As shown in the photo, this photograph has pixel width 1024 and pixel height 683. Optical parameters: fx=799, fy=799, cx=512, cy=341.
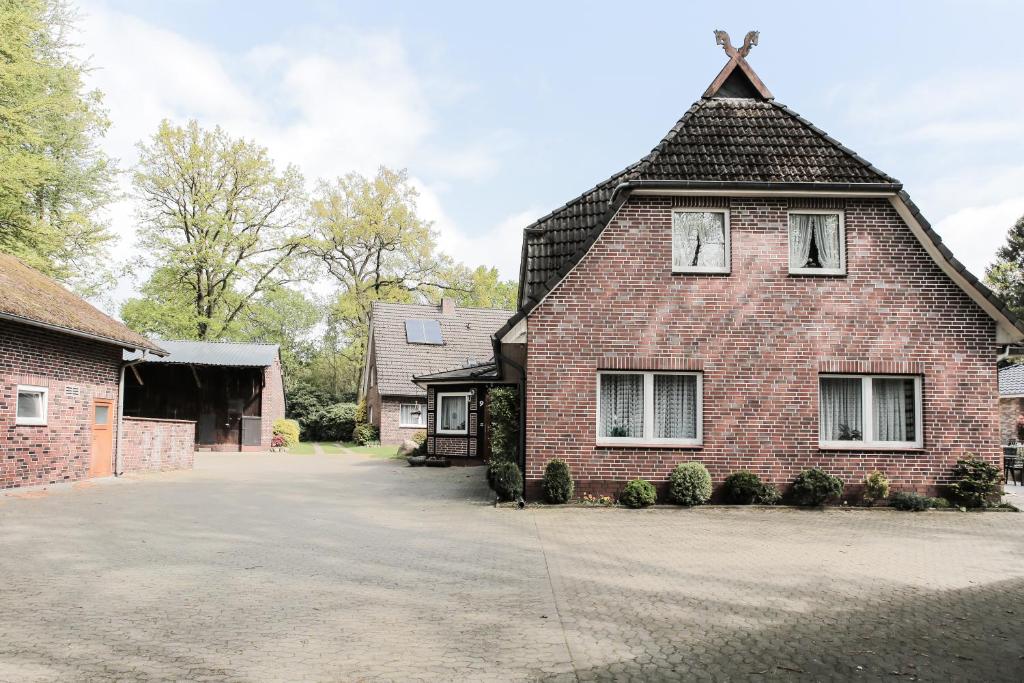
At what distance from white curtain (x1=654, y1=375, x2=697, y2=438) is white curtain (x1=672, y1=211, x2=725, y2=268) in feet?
7.02

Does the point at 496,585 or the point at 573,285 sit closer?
the point at 496,585

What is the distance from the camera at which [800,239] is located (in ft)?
48.3

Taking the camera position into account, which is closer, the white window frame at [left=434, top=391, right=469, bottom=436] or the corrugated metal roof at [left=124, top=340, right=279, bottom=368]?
the white window frame at [left=434, top=391, right=469, bottom=436]

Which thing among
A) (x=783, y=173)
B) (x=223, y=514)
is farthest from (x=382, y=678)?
(x=783, y=173)

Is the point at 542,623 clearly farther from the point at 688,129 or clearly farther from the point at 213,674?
the point at 688,129

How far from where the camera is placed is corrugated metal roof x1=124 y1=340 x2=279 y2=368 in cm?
3366

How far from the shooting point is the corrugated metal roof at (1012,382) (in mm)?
33884

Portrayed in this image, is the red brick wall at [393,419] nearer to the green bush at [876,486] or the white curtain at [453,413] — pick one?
the white curtain at [453,413]

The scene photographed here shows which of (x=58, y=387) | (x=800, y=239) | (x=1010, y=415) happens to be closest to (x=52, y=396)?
(x=58, y=387)

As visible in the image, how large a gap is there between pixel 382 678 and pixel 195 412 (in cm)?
3285

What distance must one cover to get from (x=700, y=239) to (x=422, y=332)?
83.2 ft

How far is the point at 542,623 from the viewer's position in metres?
6.40

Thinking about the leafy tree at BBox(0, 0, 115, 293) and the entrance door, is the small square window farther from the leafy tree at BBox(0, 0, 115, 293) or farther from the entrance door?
the leafy tree at BBox(0, 0, 115, 293)

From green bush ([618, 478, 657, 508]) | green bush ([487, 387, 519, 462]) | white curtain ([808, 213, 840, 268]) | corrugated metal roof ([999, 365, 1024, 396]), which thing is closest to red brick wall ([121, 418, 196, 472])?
green bush ([487, 387, 519, 462])
